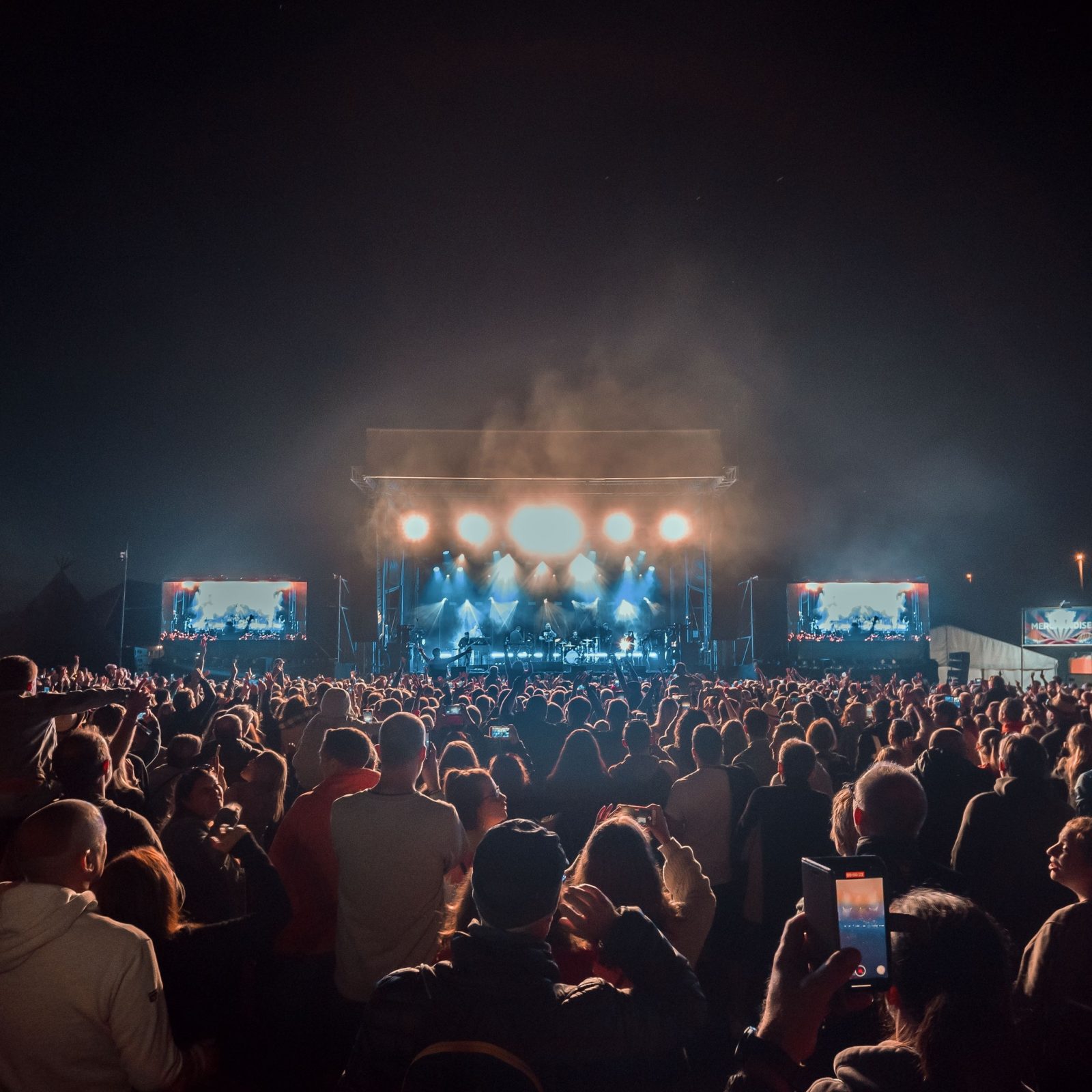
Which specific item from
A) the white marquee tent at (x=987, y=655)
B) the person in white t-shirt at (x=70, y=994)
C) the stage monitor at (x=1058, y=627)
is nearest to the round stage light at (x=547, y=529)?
the white marquee tent at (x=987, y=655)

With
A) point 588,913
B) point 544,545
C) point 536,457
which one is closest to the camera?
point 588,913

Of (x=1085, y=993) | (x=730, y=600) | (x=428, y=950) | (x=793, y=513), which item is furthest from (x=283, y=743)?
(x=793, y=513)

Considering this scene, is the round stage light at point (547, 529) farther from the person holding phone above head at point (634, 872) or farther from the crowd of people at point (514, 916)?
the person holding phone above head at point (634, 872)

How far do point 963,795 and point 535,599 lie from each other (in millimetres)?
25328

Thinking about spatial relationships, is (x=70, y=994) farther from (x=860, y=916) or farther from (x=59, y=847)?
(x=860, y=916)

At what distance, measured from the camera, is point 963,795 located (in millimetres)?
4711

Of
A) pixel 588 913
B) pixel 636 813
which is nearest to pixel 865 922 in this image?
pixel 588 913

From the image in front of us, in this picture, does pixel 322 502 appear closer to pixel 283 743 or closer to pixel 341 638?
pixel 341 638

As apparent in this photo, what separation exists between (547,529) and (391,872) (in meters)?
24.2

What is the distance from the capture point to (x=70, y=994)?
6.87 ft

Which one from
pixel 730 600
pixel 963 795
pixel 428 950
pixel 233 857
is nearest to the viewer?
pixel 428 950

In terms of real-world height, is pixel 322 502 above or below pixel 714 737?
above

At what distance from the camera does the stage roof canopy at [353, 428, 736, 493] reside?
890 inches

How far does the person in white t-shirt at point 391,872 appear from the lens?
2.98 m
